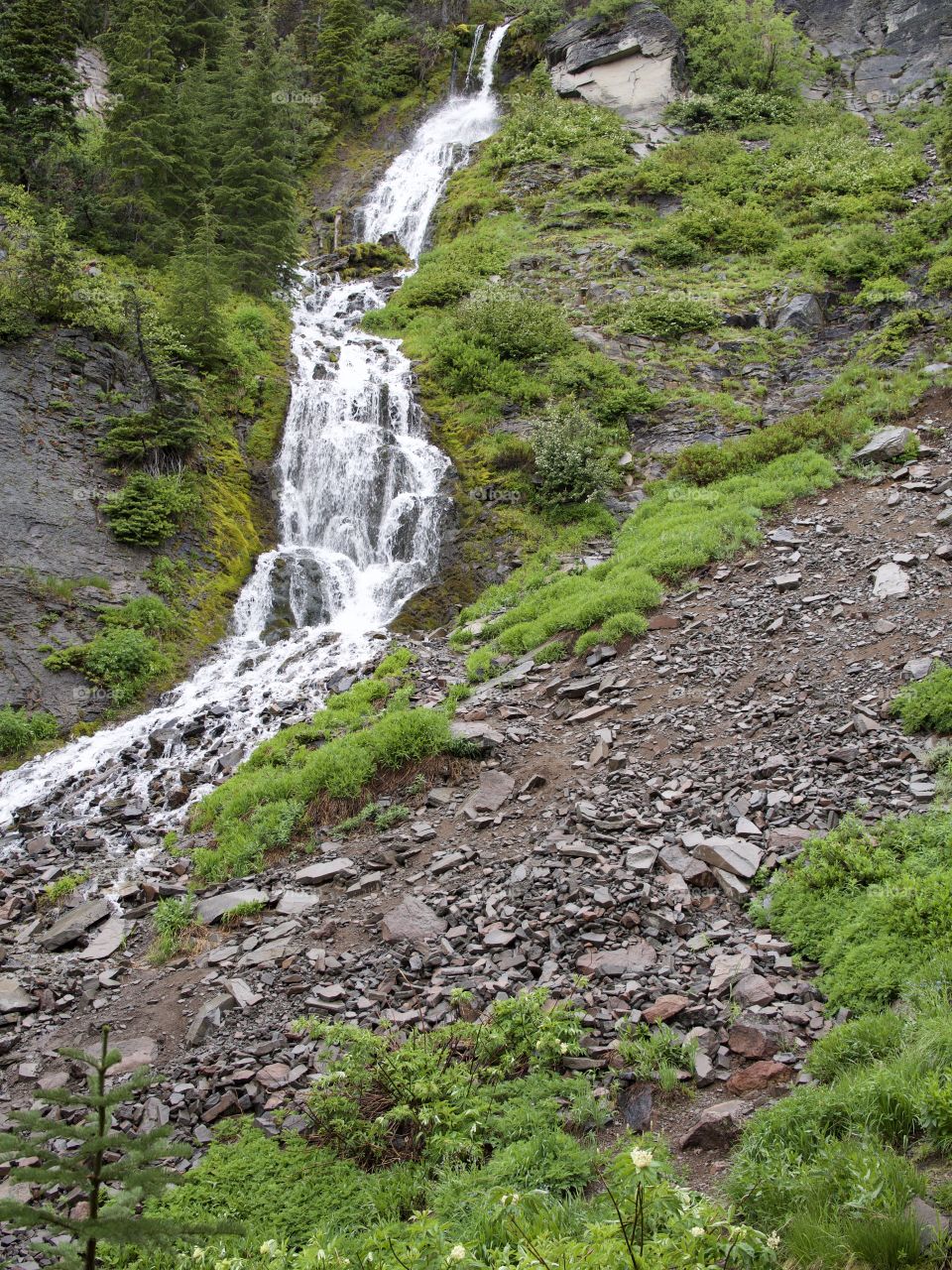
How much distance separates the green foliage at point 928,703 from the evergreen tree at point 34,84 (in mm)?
28974

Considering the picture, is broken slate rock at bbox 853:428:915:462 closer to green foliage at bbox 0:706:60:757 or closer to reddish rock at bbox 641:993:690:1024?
reddish rock at bbox 641:993:690:1024

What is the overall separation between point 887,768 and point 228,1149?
6.41m

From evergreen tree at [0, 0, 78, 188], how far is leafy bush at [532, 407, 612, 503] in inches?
775

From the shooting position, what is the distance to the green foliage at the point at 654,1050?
518cm

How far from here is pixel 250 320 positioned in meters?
23.6

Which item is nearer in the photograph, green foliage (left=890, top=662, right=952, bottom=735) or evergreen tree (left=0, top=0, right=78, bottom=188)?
green foliage (left=890, top=662, right=952, bottom=735)

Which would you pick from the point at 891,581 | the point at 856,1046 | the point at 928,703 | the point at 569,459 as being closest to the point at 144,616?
the point at 569,459

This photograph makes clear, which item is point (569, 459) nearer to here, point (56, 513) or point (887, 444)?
point (887, 444)

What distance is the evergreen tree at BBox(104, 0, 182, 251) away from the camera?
2476 centimetres

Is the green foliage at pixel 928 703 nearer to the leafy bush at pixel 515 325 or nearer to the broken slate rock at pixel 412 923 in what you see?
the broken slate rock at pixel 412 923

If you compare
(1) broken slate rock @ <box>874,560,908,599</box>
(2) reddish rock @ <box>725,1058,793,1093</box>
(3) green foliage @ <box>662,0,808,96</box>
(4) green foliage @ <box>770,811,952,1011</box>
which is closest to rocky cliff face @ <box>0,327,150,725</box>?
(4) green foliage @ <box>770,811,952,1011</box>

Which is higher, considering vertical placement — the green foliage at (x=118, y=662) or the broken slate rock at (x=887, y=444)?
the broken slate rock at (x=887, y=444)

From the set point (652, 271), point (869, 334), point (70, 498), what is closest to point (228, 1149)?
point (70, 498)

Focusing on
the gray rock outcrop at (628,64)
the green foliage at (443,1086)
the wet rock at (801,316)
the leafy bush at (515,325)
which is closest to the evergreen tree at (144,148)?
the leafy bush at (515,325)
